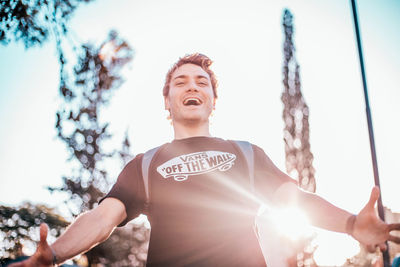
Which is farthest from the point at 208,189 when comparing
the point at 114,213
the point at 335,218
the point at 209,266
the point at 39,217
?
the point at 39,217

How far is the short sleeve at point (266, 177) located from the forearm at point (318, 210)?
0.10 meters

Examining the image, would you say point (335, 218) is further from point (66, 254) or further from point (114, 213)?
point (66, 254)

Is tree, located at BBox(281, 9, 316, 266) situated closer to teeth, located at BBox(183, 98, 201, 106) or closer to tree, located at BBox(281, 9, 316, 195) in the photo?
tree, located at BBox(281, 9, 316, 195)

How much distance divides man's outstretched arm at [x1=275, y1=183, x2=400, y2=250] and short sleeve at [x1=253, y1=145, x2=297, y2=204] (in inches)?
6.8

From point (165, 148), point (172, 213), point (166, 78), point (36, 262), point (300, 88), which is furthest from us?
point (300, 88)

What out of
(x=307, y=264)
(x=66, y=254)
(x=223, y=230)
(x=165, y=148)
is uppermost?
(x=165, y=148)

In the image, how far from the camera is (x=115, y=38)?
664 centimetres

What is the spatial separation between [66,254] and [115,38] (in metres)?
5.64

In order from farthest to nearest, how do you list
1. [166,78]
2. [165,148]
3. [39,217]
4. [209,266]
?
[39,217] < [166,78] < [165,148] < [209,266]

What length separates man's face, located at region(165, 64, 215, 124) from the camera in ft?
9.21

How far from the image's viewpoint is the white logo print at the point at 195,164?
2467 mm

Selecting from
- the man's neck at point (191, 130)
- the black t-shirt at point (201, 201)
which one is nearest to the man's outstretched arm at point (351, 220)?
the black t-shirt at point (201, 201)

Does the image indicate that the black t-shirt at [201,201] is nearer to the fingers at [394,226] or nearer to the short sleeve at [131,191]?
the short sleeve at [131,191]

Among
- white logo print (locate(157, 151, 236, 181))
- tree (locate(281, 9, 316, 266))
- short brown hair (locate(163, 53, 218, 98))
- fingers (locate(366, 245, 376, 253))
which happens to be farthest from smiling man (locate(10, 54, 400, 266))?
tree (locate(281, 9, 316, 266))
